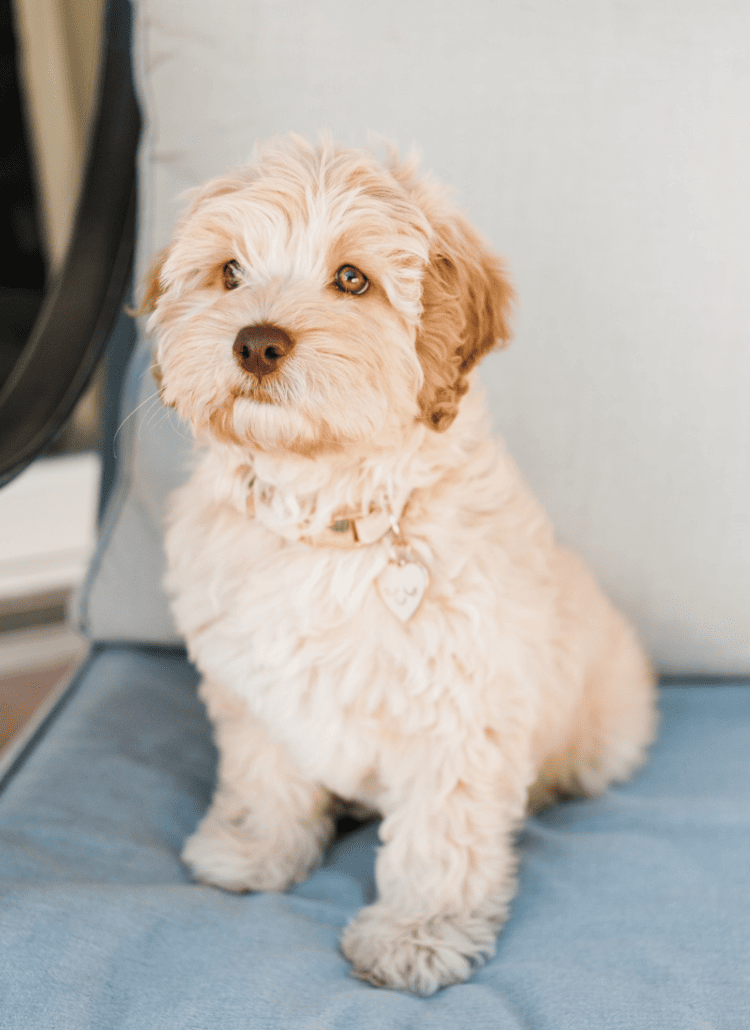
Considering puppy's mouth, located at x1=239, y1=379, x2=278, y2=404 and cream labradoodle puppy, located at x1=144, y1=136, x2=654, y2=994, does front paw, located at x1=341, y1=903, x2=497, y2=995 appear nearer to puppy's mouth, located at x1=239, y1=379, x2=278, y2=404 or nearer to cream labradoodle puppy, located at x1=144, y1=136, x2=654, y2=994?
cream labradoodle puppy, located at x1=144, y1=136, x2=654, y2=994

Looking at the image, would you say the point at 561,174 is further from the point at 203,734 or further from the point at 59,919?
the point at 59,919

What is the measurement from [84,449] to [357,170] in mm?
2105

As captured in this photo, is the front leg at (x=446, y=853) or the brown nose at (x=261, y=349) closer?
the brown nose at (x=261, y=349)

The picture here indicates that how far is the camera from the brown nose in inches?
36.2

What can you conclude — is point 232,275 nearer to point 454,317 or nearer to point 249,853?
point 454,317

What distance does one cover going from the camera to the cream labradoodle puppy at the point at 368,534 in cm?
98

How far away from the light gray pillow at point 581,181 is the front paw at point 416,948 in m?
0.69

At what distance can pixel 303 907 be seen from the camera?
1151mm

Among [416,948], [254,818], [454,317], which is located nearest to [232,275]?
[454,317]

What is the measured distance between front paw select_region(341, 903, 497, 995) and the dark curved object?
2.80 ft

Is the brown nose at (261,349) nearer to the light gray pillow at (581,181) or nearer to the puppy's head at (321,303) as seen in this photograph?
the puppy's head at (321,303)

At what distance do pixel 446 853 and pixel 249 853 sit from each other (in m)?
0.30

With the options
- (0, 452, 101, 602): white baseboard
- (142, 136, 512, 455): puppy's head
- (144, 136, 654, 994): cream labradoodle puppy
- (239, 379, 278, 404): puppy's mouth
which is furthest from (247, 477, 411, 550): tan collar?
(0, 452, 101, 602): white baseboard

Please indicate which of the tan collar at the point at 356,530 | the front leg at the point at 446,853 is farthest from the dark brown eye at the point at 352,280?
the front leg at the point at 446,853
